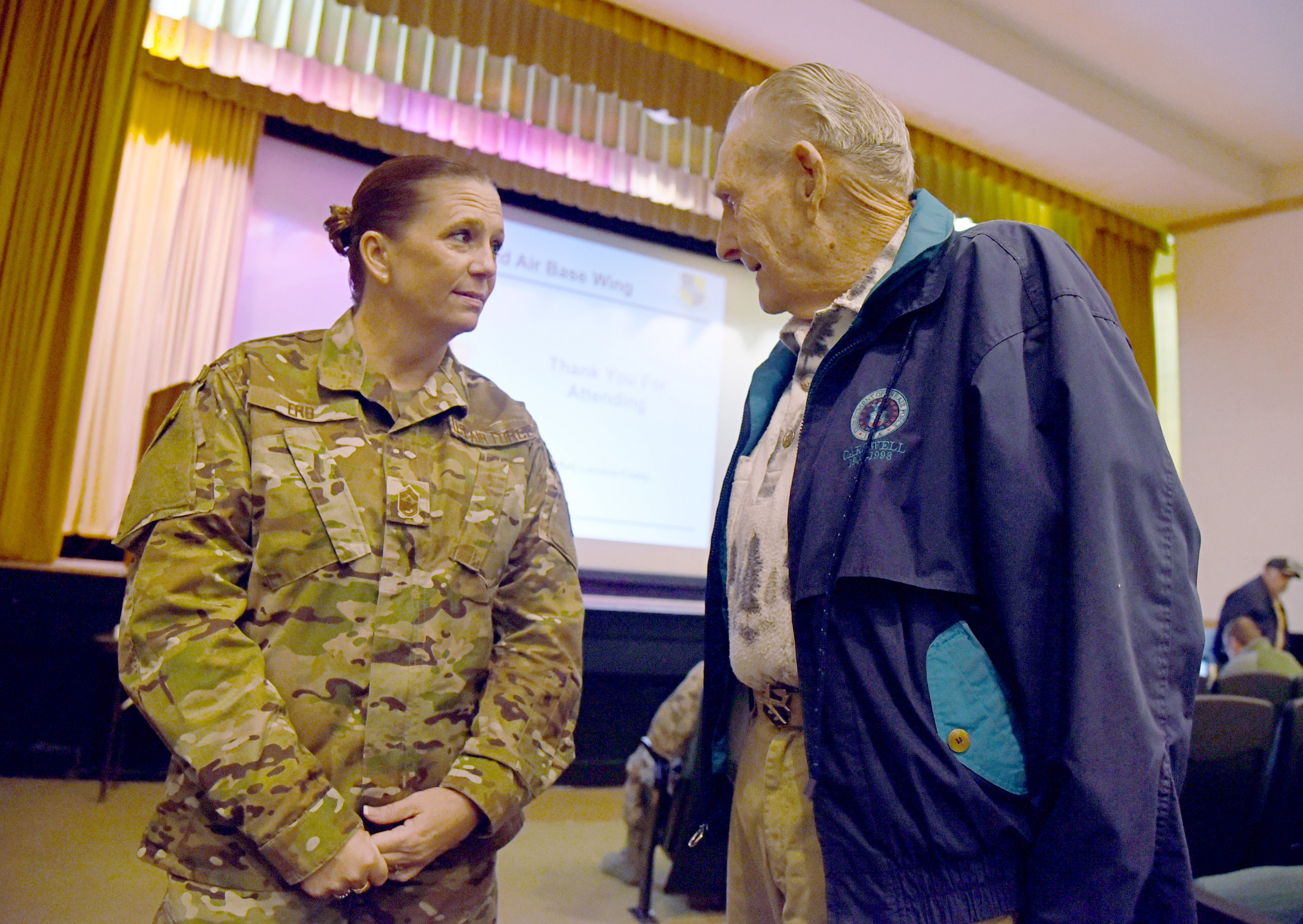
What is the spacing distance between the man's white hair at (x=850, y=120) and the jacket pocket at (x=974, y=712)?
1.94 ft

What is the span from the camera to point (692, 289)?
16.9 feet

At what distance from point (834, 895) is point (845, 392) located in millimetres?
525

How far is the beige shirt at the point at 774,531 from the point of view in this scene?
0.99m

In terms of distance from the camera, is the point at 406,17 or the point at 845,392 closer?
the point at 845,392

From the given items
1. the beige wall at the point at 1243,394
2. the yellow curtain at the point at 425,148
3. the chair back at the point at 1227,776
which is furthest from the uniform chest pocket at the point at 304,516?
the beige wall at the point at 1243,394

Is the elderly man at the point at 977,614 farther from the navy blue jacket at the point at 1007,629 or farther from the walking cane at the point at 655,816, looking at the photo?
the walking cane at the point at 655,816

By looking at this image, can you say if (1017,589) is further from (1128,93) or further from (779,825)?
(1128,93)

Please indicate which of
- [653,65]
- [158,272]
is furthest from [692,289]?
[158,272]

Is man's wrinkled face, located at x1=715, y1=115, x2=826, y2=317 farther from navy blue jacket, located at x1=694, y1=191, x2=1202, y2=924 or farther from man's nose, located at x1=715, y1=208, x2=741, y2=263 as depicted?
navy blue jacket, located at x1=694, y1=191, x2=1202, y2=924

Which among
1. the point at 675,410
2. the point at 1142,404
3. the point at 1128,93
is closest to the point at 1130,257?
the point at 1128,93

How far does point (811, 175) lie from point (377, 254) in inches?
24.5

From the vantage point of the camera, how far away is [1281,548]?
19.0 feet

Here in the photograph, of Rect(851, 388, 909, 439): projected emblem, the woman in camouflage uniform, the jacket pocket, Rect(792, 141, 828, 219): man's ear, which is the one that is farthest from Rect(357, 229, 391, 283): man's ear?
the jacket pocket

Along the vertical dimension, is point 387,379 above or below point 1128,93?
below
